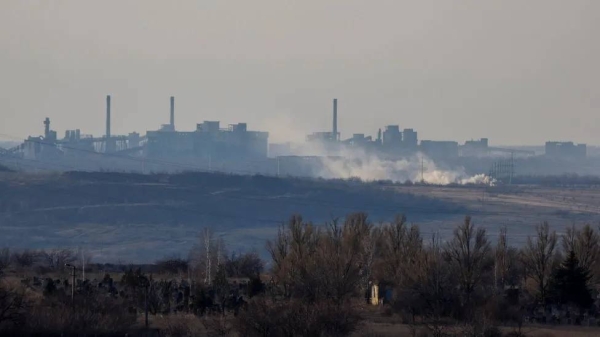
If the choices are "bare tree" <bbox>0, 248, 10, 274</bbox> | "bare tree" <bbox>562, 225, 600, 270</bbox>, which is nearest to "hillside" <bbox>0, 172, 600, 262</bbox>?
"bare tree" <bbox>0, 248, 10, 274</bbox>

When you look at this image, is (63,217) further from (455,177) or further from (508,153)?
(508,153)

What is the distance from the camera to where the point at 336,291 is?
3088 cm

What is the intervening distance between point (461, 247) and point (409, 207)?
44234 mm

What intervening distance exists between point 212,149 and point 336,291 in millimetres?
98697

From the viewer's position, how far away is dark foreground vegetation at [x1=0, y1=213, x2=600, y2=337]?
1026 inches

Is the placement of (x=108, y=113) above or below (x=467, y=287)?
above

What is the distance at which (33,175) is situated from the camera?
84.9 metres

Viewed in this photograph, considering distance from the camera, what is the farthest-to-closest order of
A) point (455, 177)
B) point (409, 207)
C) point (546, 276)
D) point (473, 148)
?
point (473, 148), point (455, 177), point (409, 207), point (546, 276)

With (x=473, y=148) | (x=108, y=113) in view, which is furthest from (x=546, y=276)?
(x=473, y=148)

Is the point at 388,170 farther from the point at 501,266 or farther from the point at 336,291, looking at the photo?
the point at 336,291

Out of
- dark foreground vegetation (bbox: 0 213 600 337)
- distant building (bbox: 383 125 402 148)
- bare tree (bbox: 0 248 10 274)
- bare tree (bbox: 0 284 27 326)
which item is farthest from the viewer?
distant building (bbox: 383 125 402 148)

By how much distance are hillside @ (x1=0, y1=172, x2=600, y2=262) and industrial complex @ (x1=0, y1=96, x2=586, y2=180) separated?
1184 inches

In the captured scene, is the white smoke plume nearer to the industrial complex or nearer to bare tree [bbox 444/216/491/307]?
the industrial complex

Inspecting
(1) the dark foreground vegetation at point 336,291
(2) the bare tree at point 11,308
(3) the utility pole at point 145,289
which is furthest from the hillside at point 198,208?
(2) the bare tree at point 11,308
